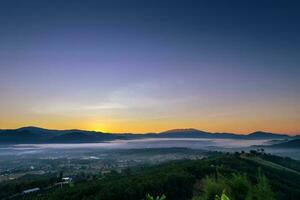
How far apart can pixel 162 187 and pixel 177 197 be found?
583 cm

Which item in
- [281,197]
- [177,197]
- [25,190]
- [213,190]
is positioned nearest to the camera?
[213,190]

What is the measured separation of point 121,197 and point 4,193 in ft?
216

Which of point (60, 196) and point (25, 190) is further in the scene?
point (25, 190)

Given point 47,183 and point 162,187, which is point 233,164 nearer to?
point 162,187

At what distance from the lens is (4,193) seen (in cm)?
11088

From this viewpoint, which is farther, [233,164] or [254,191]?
[233,164]

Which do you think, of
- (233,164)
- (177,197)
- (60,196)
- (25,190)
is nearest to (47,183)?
(25,190)

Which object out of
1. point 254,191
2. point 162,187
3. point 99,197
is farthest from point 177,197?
point 254,191

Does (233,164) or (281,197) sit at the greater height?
(233,164)

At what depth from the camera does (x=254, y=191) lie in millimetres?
34406

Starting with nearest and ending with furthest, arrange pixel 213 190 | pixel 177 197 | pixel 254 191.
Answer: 1. pixel 254 191
2. pixel 213 190
3. pixel 177 197

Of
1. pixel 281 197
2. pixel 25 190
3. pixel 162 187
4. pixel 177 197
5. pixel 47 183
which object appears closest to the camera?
pixel 177 197

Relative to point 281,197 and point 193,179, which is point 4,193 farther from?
point 281,197

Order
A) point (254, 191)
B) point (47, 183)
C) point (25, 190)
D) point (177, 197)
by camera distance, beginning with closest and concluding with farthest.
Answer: point (254, 191) → point (177, 197) → point (25, 190) → point (47, 183)
